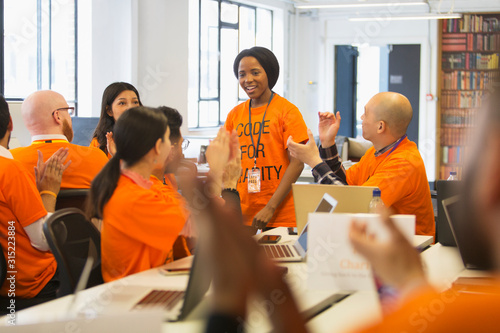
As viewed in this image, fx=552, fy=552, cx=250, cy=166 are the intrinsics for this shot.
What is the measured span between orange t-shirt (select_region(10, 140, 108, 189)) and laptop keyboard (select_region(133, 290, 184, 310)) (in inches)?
49.6

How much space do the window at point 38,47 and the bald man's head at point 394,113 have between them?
4.14 meters

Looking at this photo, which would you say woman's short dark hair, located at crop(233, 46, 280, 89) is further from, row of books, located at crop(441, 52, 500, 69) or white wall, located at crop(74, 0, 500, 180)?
row of books, located at crop(441, 52, 500, 69)

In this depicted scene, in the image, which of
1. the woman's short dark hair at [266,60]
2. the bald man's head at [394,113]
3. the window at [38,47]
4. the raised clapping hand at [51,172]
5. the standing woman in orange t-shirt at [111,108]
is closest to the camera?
the raised clapping hand at [51,172]

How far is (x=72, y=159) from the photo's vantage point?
9.48ft

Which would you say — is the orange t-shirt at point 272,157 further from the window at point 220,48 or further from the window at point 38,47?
the window at point 220,48

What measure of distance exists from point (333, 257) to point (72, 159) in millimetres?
1720

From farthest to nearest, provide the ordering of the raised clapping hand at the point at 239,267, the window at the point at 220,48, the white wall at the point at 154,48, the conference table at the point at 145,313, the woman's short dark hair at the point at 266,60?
the window at the point at 220,48 → the white wall at the point at 154,48 → the woman's short dark hair at the point at 266,60 → the conference table at the point at 145,313 → the raised clapping hand at the point at 239,267

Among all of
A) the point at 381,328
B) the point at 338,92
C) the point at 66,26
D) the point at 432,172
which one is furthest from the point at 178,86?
the point at 381,328

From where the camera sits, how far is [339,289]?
1.75 meters

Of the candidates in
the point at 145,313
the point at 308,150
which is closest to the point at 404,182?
the point at 308,150

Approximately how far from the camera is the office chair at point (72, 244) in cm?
194

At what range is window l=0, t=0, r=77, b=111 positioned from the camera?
5523 millimetres

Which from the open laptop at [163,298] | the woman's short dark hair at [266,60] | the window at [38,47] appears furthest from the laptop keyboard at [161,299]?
the window at [38,47]

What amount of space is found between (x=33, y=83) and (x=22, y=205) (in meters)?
3.90
